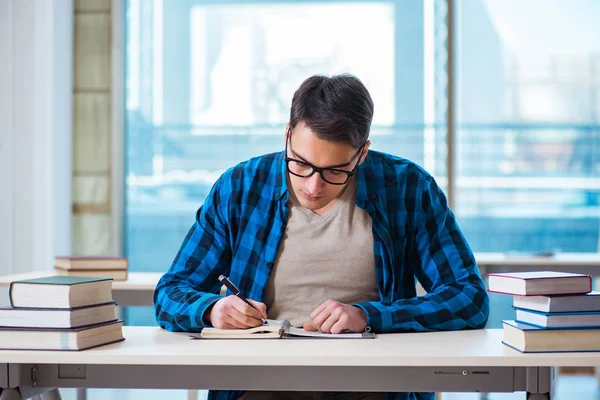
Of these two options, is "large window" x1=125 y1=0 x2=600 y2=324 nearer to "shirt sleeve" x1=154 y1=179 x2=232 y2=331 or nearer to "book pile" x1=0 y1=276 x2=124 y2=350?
"shirt sleeve" x1=154 y1=179 x2=232 y2=331

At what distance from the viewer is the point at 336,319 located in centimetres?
160

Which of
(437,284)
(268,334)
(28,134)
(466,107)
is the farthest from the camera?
(466,107)

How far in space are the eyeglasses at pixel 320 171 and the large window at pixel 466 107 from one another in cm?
306

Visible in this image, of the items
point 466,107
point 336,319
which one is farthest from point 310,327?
point 466,107

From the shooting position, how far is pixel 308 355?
4.39 feet

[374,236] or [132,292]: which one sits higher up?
[374,236]

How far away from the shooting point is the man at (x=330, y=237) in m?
1.72

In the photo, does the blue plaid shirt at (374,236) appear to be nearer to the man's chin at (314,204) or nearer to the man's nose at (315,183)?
the man's chin at (314,204)

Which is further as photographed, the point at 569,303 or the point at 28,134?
the point at 28,134

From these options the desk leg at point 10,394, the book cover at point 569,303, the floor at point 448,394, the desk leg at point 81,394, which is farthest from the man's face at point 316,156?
the floor at point 448,394

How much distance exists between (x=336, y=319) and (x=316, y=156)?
1.22ft

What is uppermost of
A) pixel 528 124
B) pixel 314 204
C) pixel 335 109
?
pixel 528 124

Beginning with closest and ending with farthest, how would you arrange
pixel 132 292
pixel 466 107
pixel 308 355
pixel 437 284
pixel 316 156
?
pixel 308 355 → pixel 316 156 → pixel 437 284 → pixel 132 292 → pixel 466 107

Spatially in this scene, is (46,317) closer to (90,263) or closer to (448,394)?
(90,263)
